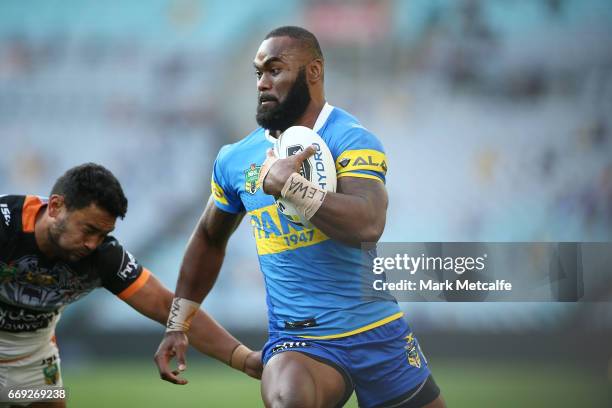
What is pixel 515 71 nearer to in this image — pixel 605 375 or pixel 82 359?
pixel 605 375

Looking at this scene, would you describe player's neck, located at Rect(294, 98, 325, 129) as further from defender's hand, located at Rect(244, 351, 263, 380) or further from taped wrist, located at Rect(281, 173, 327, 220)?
defender's hand, located at Rect(244, 351, 263, 380)

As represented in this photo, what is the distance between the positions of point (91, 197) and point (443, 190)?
387 inches

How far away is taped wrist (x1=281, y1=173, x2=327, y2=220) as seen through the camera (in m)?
3.98

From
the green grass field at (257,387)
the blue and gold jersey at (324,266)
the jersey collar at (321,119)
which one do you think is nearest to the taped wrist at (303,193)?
the blue and gold jersey at (324,266)

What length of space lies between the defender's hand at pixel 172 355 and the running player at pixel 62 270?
0.99 ft

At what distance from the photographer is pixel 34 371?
545cm

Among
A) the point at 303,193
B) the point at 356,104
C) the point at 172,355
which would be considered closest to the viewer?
the point at 303,193

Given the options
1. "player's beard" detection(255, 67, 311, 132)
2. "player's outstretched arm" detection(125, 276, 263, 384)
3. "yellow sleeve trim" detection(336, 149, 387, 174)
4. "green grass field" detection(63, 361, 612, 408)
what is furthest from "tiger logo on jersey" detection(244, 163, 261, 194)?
"green grass field" detection(63, 361, 612, 408)

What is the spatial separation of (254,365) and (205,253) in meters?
0.68

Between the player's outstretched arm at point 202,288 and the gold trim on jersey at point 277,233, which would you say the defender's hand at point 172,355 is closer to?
the player's outstretched arm at point 202,288

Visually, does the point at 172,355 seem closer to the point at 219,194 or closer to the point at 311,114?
the point at 219,194

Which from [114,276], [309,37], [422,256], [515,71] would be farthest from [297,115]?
[515,71]

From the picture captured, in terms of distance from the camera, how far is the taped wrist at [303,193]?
3984 mm

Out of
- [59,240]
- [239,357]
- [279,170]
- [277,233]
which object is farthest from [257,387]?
[279,170]
